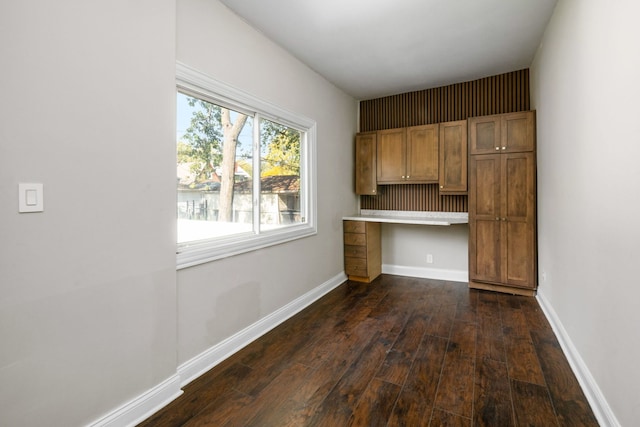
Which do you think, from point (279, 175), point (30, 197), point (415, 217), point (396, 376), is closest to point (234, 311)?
point (396, 376)

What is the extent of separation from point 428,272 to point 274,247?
8.11ft

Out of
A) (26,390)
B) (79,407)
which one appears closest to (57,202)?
(26,390)

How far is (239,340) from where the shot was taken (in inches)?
96.4

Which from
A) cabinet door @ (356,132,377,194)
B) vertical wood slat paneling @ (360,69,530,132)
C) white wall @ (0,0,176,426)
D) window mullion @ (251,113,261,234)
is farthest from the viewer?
cabinet door @ (356,132,377,194)

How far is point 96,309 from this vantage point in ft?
4.97

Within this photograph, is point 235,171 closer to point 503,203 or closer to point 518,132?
point 503,203

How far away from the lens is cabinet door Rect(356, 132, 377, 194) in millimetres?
4375

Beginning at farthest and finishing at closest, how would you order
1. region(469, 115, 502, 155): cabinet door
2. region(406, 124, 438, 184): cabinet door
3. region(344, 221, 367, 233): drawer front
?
region(344, 221, 367, 233): drawer front, region(406, 124, 438, 184): cabinet door, region(469, 115, 502, 155): cabinet door

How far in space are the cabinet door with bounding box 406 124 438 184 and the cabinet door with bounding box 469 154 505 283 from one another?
47cm

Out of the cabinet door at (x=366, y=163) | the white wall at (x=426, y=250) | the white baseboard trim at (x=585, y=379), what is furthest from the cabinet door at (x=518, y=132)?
the white baseboard trim at (x=585, y=379)

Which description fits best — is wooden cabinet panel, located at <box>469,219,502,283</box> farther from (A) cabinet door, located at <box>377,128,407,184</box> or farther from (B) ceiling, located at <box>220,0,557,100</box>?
(B) ceiling, located at <box>220,0,557,100</box>

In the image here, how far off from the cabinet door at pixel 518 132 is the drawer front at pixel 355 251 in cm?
203

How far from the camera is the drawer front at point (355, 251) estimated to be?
415cm

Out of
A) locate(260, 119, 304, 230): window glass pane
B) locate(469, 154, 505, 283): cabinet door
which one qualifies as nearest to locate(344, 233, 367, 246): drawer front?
locate(260, 119, 304, 230): window glass pane
